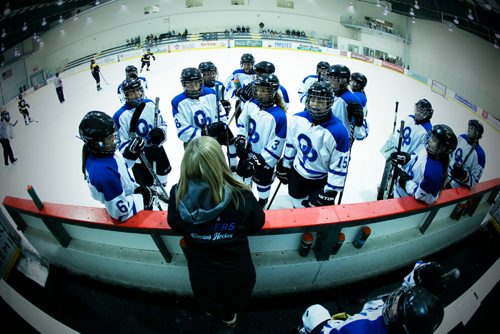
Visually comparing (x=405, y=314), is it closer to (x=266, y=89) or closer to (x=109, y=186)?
(x=109, y=186)

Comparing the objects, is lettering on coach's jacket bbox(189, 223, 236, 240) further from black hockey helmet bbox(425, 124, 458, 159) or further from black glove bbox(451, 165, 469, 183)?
black glove bbox(451, 165, 469, 183)

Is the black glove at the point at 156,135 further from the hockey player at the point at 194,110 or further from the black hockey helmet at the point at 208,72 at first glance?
the black hockey helmet at the point at 208,72

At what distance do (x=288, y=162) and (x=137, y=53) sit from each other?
15.3m

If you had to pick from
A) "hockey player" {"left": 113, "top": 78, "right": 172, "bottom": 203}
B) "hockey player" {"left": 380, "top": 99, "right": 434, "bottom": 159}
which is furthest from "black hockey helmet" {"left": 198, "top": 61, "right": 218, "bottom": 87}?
"hockey player" {"left": 380, "top": 99, "right": 434, "bottom": 159}

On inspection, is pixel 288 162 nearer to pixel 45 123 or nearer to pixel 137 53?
pixel 45 123

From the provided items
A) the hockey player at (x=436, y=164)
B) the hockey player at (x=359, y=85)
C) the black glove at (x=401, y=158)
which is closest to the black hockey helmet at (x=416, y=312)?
the hockey player at (x=436, y=164)

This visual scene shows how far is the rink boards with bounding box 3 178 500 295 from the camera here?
5.87 ft

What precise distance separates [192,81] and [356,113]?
2.15 metres

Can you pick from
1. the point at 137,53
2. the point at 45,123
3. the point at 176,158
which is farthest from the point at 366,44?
the point at 45,123

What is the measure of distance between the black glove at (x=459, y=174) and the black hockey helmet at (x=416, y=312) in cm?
231

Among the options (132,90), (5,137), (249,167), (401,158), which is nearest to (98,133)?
(132,90)

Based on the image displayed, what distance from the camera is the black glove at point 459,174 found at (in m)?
2.68

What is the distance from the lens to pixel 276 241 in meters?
1.89

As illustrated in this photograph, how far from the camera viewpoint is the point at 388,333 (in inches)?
42.2
